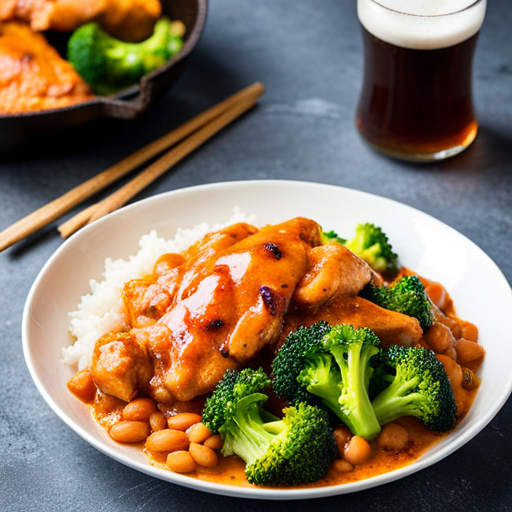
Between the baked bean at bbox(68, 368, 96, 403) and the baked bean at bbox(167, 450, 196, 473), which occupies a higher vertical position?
the baked bean at bbox(167, 450, 196, 473)

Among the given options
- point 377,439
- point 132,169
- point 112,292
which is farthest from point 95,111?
point 377,439

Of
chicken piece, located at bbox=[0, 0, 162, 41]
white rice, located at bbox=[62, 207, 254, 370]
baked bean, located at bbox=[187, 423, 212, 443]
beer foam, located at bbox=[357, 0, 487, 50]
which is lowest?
white rice, located at bbox=[62, 207, 254, 370]

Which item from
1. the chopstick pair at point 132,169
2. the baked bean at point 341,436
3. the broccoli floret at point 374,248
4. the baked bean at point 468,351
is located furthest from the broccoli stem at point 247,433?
the chopstick pair at point 132,169

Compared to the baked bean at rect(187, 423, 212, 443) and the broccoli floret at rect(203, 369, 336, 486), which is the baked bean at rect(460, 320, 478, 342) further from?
the baked bean at rect(187, 423, 212, 443)

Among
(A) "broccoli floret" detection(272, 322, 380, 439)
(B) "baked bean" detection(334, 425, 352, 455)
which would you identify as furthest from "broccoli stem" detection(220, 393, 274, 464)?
(B) "baked bean" detection(334, 425, 352, 455)

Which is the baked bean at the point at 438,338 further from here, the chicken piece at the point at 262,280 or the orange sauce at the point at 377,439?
the chicken piece at the point at 262,280

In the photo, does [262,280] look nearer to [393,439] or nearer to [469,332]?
[393,439]
